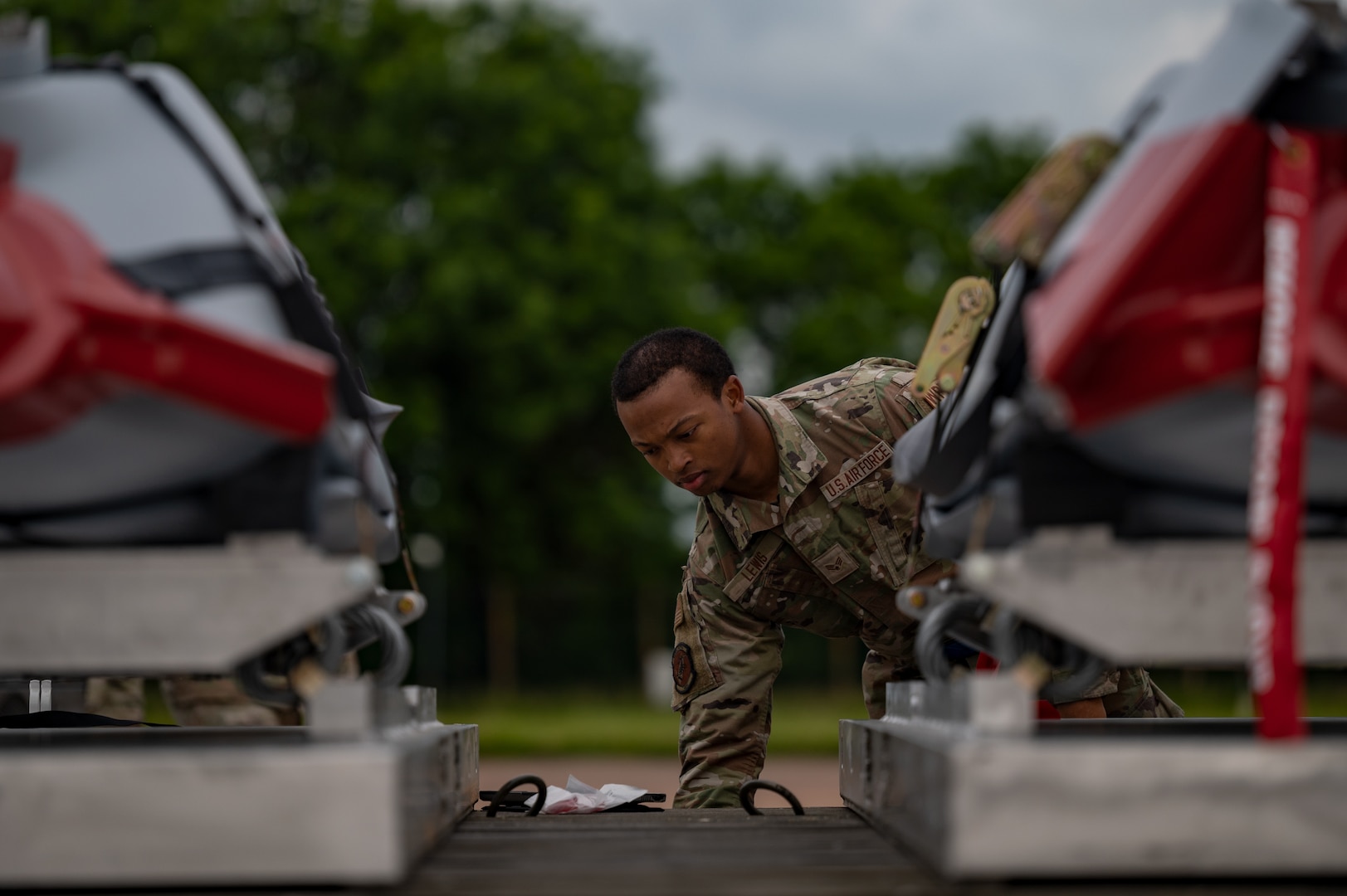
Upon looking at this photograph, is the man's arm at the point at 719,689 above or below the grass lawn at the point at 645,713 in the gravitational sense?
above

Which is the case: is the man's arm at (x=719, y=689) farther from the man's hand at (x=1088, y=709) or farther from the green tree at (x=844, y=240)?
the green tree at (x=844, y=240)

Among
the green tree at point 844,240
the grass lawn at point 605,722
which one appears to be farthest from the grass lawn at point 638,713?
the green tree at point 844,240

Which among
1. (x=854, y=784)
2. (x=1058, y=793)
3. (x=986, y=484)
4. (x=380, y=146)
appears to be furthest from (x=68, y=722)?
(x=380, y=146)

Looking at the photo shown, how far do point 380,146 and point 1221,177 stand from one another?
18638 millimetres

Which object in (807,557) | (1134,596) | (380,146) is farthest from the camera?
(380,146)

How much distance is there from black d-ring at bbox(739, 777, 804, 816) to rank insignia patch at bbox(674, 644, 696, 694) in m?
1.58

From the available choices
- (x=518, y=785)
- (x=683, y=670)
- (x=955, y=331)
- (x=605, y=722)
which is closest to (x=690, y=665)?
(x=683, y=670)

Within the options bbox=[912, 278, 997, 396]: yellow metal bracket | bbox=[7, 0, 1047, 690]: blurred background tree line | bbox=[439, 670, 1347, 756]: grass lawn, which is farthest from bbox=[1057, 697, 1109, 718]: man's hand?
bbox=[7, 0, 1047, 690]: blurred background tree line

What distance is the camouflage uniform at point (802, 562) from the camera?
4.35 m

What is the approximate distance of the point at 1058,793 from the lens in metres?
1.66

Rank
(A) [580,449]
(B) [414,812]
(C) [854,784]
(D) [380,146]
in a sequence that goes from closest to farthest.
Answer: (B) [414,812] < (C) [854,784] < (D) [380,146] < (A) [580,449]

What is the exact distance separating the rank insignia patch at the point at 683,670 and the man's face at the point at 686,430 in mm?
457

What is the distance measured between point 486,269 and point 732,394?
14.7 metres

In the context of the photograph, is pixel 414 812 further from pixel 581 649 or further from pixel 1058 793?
pixel 581 649
